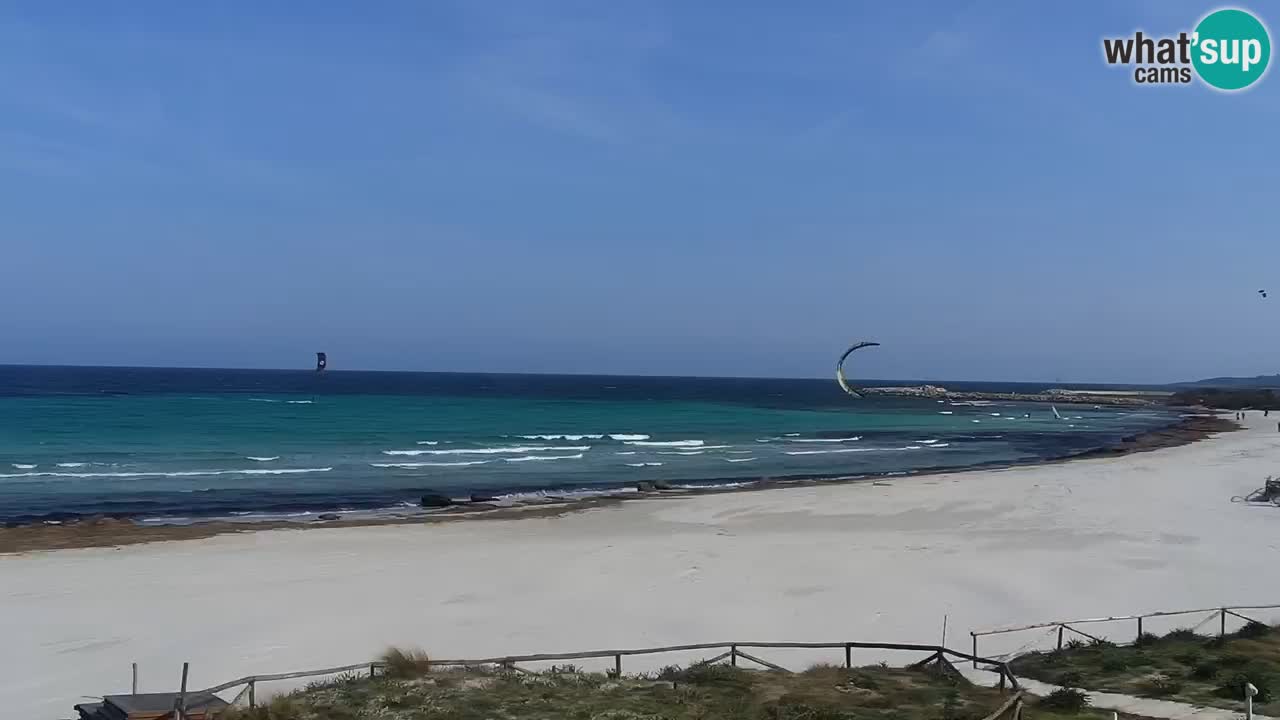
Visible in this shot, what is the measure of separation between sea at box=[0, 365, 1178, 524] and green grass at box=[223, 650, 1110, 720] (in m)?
22.6

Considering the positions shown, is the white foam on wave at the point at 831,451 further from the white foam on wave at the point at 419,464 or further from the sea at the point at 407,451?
the white foam on wave at the point at 419,464

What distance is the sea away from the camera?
1524 inches

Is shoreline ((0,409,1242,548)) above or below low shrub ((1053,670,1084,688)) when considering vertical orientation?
below

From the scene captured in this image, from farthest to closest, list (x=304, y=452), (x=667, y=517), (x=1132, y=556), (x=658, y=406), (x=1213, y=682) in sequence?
(x=658, y=406) < (x=304, y=452) < (x=667, y=517) < (x=1132, y=556) < (x=1213, y=682)

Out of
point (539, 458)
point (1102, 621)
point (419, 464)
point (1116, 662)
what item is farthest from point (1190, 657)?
point (539, 458)

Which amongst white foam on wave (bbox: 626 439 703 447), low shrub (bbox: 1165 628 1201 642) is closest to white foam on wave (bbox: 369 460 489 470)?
white foam on wave (bbox: 626 439 703 447)

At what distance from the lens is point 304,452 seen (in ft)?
185

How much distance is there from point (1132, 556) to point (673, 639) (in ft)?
49.0

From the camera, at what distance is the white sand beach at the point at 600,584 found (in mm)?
17344

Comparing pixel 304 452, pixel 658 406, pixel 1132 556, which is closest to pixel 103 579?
pixel 1132 556

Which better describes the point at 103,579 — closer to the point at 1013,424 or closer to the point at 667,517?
the point at 667,517

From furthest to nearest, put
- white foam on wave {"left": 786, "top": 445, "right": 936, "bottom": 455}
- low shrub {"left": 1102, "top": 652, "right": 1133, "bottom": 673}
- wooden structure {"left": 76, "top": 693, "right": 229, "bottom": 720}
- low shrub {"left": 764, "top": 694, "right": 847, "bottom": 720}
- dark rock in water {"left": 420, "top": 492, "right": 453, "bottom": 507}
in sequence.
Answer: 1. white foam on wave {"left": 786, "top": 445, "right": 936, "bottom": 455}
2. dark rock in water {"left": 420, "top": 492, "right": 453, "bottom": 507}
3. low shrub {"left": 1102, "top": 652, "right": 1133, "bottom": 673}
4. low shrub {"left": 764, "top": 694, "right": 847, "bottom": 720}
5. wooden structure {"left": 76, "top": 693, "right": 229, "bottom": 720}

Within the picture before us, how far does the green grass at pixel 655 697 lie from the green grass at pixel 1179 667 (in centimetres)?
169

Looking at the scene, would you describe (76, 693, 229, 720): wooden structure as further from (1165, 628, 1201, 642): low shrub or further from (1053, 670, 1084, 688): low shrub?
(1165, 628, 1201, 642): low shrub
